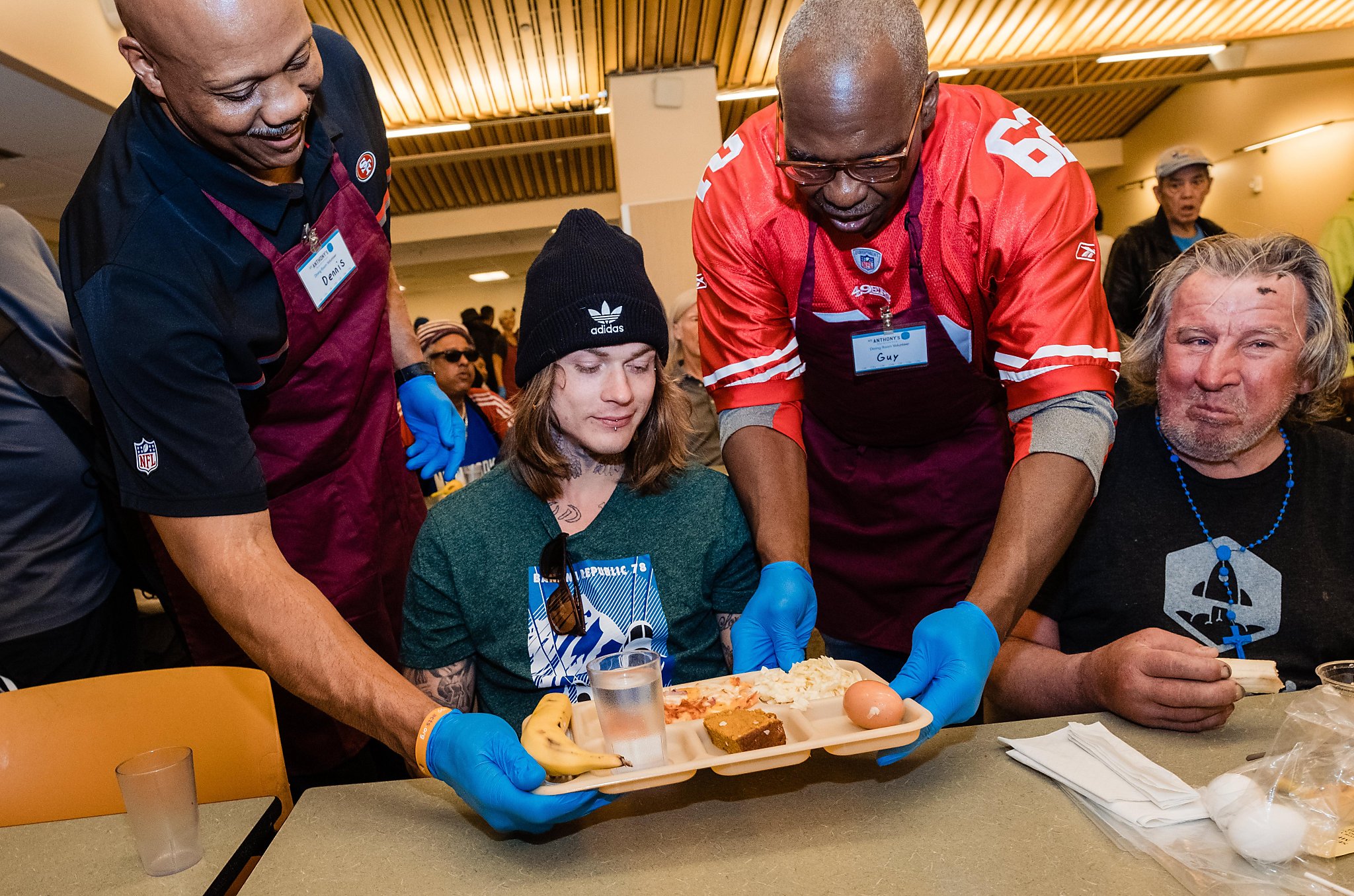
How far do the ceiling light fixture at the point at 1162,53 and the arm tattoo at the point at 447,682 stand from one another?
10.2 metres

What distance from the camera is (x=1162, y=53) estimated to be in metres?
9.49

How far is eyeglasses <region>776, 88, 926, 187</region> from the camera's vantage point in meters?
1.47

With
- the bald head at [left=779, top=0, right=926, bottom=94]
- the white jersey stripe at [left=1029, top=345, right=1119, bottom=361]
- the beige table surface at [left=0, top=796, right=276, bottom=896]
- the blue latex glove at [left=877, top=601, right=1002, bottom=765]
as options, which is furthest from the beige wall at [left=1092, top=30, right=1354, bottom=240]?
the beige table surface at [left=0, top=796, right=276, bottom=896]

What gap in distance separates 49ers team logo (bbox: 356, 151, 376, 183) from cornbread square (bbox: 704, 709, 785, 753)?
53.2 inches

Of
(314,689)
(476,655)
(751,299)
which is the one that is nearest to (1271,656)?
(751,299)

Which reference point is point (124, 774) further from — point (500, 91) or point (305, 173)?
point (500, 91)

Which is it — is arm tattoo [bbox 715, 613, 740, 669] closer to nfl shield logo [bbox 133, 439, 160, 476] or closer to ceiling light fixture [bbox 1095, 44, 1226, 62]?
nfl shield logo [bbox 133, 439, 160, 476]

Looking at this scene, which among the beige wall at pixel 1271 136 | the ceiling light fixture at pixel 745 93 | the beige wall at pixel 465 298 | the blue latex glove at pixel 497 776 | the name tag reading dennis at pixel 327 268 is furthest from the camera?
the beige wall at pixel 465 298

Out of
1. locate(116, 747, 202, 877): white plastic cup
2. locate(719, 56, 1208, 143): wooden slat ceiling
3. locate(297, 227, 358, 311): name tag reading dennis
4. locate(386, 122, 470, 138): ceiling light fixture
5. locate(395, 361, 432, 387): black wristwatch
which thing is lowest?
locate(116, 747, 202, 877): white plastic cup

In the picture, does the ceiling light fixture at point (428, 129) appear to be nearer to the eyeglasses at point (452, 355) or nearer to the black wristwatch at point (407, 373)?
the eyeglasses at point (452, 355)

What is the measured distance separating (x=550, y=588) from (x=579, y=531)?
0.14 metres

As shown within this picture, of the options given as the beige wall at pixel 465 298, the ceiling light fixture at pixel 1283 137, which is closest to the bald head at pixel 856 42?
the ceiling light fixture at pixel 1283 137

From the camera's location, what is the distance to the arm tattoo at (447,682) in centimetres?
174

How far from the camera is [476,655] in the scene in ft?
5.88
